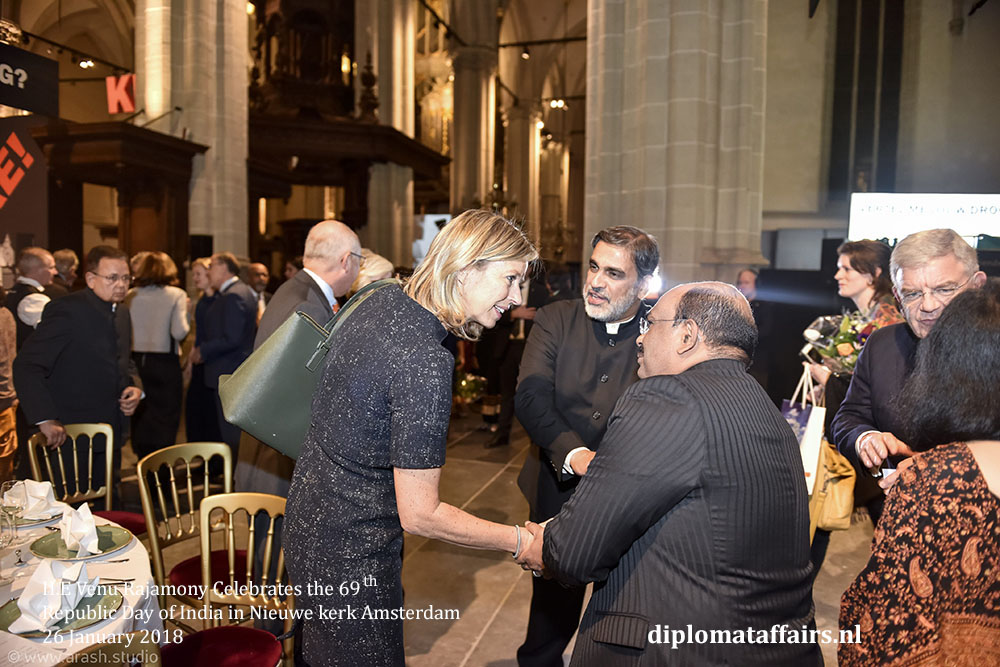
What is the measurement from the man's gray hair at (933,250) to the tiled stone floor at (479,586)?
1.85 m

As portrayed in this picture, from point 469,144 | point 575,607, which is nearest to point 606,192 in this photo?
point 575,607

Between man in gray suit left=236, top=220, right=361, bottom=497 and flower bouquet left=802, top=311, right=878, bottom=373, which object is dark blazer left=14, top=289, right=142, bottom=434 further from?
flower bouquet left=802, top=311, right=878, bottom=373

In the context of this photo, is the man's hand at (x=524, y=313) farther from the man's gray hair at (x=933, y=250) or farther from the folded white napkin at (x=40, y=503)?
the folded white napkin at (x=40, y=503)

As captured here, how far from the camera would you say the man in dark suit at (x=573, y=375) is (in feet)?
8.15

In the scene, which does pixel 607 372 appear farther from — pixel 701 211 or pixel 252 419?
pixel 701 211

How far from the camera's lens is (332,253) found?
10.2 ft

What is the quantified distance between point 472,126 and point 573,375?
16.6 m

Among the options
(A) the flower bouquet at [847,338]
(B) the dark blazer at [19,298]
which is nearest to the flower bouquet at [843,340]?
(A) the flower bouquet at [847,338]

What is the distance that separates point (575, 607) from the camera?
8.61 ft

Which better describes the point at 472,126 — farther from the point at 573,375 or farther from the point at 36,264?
the point at 573,375

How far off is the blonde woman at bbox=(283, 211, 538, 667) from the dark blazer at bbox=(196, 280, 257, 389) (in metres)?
4.05

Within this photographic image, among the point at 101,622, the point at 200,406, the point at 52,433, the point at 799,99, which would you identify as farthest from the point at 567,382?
the point at 799,99

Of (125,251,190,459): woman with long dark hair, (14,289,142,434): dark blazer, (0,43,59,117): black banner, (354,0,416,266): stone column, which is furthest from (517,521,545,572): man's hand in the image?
(354,0,416,266): stone column

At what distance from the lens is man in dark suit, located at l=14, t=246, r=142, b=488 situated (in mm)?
3783
